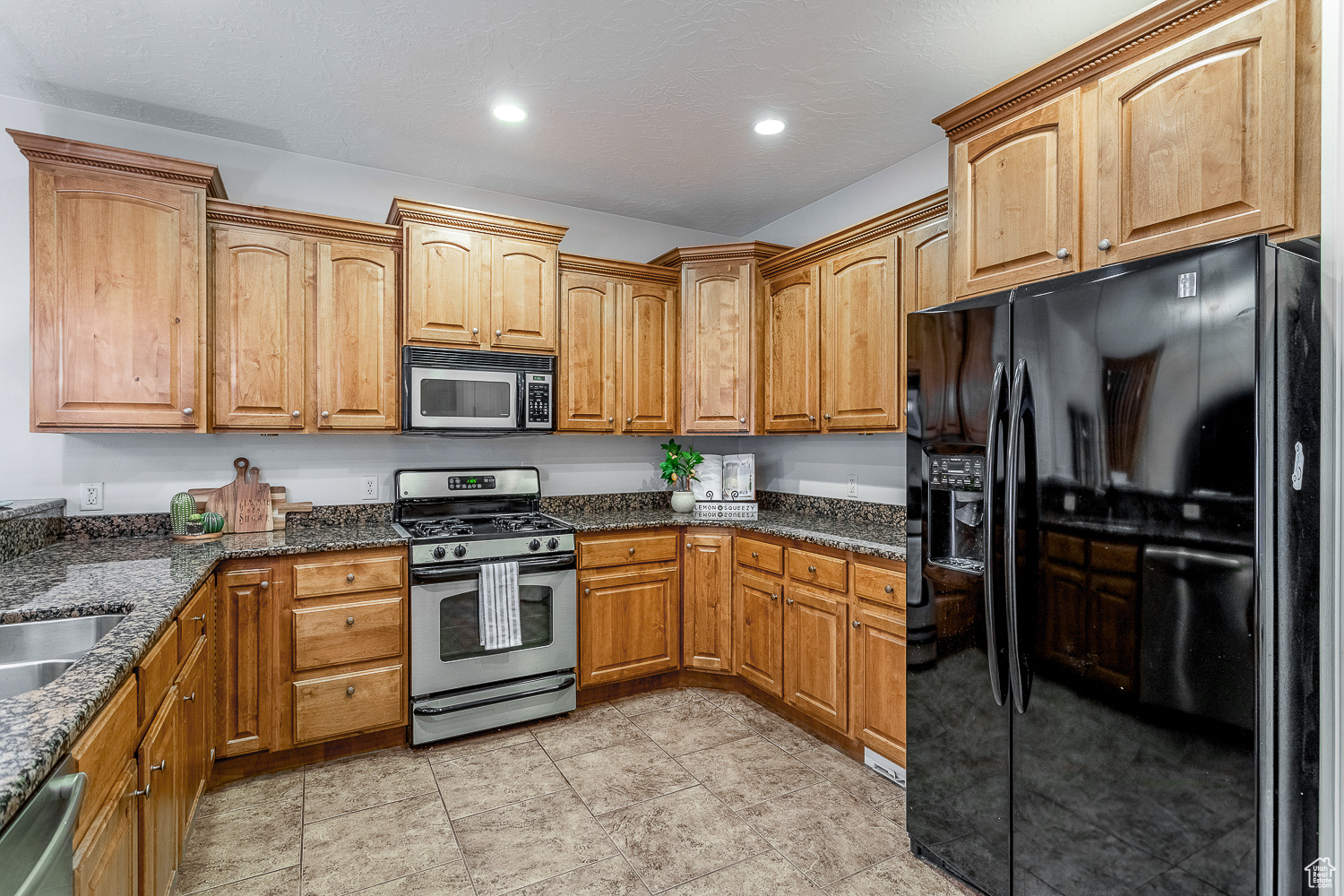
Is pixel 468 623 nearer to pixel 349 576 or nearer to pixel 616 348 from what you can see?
pixel 349 576

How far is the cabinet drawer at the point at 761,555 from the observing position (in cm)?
318

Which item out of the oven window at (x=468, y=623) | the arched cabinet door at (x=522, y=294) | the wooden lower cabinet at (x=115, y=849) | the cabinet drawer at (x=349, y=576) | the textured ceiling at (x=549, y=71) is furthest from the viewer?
the arched cabinet door at (x=522, y=294)

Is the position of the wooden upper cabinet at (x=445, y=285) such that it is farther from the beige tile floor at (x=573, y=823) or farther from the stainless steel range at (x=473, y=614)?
the beige tile floor at (x=573, y=823)

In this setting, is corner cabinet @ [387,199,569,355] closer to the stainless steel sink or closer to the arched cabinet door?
the arched cabinet door

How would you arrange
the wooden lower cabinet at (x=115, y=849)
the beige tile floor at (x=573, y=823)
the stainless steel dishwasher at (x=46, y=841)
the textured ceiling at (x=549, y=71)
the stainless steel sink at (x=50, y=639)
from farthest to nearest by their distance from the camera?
the textured ceiling at (x=549, y=71)
the beige tile floor at (x=573, y=823)
the stainless steel sink at (x=50, y=639)
the wooden lower cabinet at (x=115, y=849)
the stainless steel dishwasher at (x=46, y=841)

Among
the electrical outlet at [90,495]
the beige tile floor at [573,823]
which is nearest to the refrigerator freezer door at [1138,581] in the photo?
the beige tile floor at [573,823]

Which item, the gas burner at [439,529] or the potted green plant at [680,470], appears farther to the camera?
the potted green plant at [680,470]

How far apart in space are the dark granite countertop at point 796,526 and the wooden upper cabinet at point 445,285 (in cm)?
113

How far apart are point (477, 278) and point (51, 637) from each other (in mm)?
2146

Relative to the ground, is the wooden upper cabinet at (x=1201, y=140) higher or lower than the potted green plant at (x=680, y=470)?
higher

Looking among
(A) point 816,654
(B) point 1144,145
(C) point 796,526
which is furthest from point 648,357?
(B) point 1144,145

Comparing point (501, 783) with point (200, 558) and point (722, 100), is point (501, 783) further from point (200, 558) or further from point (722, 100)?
point (722, 100)

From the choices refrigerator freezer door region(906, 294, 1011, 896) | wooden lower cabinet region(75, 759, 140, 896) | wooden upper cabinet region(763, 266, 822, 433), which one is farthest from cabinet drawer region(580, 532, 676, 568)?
wooden lower cabinet region(75, 759, 140, 896)

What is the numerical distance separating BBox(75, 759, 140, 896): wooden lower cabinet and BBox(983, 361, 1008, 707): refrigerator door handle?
2010 millimetres
